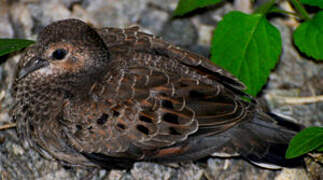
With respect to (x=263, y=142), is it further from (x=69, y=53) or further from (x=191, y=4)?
(x=69, y=53)

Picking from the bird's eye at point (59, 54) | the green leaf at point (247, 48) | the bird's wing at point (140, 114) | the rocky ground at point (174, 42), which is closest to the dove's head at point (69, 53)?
the bird's eye at point (59, 54)

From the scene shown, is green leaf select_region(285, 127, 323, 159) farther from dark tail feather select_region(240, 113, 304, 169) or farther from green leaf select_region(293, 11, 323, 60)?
green leaf select_region(293, 11, 323, 60)

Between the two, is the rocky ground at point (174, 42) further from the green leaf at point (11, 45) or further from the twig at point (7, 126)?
the green leaf at point (11, 45)

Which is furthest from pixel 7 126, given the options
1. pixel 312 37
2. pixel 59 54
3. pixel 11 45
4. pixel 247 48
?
pixel 312 37

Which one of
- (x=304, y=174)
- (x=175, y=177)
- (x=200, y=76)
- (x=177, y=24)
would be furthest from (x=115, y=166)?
(x=177, y=24)

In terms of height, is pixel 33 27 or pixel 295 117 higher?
pixel 33 27

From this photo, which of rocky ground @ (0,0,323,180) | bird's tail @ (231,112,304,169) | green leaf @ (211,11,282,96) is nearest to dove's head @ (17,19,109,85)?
rocky ground @ (0,0,323,180)

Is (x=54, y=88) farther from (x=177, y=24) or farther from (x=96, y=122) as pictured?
(x=177, y=24)
